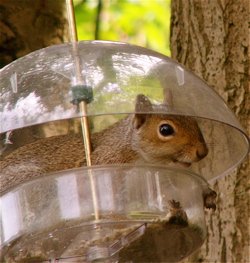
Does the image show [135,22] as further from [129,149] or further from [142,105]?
[142,105]

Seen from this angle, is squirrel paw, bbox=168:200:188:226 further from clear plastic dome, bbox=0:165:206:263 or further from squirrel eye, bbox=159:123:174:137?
squirrel eye, bbox=159:123:174:137

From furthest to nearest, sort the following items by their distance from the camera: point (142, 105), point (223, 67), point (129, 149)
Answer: point (223, 67) < point (129, 149) < point (142, 105)

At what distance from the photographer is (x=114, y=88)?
1.79m

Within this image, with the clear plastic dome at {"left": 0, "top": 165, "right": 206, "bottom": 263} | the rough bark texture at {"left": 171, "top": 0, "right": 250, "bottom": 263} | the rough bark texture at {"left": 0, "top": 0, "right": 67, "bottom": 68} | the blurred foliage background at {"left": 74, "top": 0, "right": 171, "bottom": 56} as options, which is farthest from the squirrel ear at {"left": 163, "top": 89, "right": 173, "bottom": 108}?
the blurred foliage background at {"left": 74, "top": 0, "right": 171, "bottom": 56}

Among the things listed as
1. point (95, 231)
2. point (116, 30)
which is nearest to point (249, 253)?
point (95, 231)

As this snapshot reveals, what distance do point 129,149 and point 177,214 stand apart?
0.52 m

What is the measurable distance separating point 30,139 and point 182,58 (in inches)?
31.5

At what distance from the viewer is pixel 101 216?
72.4 inches

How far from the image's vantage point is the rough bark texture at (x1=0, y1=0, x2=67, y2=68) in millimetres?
3201

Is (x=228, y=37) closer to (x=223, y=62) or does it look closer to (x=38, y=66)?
(x=223, y=62)

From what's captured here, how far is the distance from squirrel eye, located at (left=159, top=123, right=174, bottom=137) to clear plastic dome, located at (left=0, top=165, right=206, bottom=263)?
0.31 meters

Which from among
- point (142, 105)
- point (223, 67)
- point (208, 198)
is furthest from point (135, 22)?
point (142, 105)

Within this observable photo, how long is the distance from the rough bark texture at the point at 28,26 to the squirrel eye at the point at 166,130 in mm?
984

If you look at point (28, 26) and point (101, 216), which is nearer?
point (101, 216)
